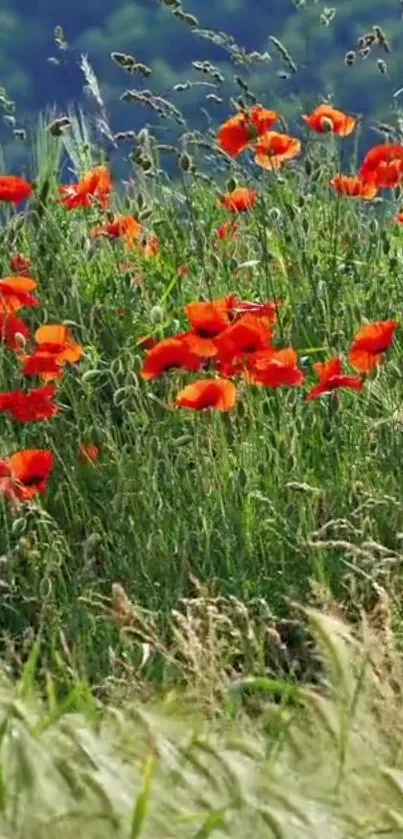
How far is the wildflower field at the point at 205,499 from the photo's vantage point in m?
1.85

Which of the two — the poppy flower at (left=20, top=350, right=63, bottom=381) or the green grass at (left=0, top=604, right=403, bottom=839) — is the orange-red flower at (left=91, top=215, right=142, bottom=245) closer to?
the poppy flower at (left=20, top=350, right=63, bottom=381)

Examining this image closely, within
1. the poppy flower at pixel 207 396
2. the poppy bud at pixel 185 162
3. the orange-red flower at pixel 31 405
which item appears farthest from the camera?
the poppy bud at pixel 185 162

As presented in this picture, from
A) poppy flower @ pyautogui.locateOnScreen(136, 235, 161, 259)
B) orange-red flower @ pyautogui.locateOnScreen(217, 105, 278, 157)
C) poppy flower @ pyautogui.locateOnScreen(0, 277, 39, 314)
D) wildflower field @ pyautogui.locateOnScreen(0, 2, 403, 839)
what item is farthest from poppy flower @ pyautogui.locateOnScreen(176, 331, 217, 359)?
poppy flower @ pyautogui.locateOnScreen(136, 235, 161, 259)

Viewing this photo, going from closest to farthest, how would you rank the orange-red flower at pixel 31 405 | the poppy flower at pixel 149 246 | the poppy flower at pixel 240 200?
1. the orange-red flower at pixel 31 405
2. the poppy flower at pixel 240 200
3. the poppy flower at pixel 149 246

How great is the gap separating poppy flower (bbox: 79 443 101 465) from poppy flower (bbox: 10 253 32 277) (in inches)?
29.3

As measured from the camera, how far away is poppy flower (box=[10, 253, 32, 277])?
4.43m

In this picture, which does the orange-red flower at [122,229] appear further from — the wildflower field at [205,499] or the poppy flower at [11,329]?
the poppy flower at [11,329]

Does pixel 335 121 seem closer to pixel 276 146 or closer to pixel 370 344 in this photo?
pixel 276 146

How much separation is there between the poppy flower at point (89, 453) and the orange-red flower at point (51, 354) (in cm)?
16

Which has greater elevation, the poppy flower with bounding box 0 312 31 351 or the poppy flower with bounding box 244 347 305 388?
the poppy flower with bounding box 0 312 31 351

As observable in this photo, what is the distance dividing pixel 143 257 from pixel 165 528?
1.26 metres

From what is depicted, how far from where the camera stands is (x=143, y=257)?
4.61m

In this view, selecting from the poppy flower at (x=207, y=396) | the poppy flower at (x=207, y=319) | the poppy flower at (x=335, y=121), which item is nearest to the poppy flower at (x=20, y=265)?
the poppy flower at (x=335, y=121)

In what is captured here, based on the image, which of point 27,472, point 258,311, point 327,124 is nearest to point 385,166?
point 327,124
